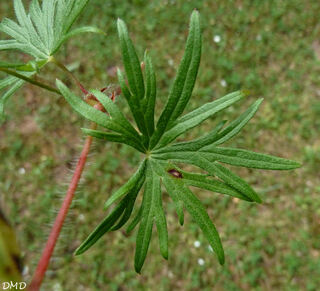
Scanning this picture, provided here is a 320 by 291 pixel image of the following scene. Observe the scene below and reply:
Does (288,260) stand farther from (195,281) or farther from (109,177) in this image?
(109,177)

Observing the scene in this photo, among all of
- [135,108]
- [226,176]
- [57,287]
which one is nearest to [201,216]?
[226,176]

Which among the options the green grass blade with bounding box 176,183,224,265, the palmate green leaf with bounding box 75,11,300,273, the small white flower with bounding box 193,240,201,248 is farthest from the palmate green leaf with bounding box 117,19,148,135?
the small white flower with bounding box 193,240,201,248

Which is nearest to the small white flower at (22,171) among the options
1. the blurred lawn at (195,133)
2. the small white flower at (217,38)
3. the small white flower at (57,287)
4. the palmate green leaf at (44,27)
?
the blurred lawn at (195,133)

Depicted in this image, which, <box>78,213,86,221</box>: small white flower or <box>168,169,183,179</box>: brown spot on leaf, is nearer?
<box>168,169,183,179</box>: brown spot on leaf

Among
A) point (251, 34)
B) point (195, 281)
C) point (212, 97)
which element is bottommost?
point (195, 281)

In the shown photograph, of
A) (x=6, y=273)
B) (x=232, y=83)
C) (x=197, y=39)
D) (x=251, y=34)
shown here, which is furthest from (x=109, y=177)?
(x=6, y=273)

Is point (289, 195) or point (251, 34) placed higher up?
point (251, 34)

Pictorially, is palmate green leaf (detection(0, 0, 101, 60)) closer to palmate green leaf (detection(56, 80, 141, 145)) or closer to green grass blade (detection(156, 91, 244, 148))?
palmate green leaf (detection(56, 80, 141, 145))

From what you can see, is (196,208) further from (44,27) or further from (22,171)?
(22,171)
